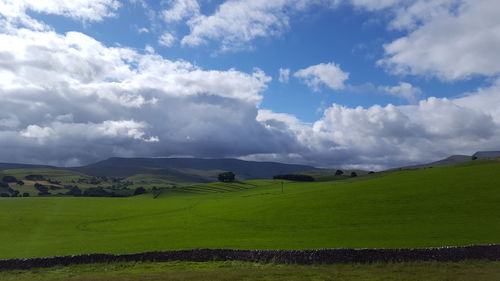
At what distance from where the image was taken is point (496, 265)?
2517cm

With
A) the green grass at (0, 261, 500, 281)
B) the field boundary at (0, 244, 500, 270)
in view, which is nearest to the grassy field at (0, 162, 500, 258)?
the field boundary at (0, 244, 500, 270)

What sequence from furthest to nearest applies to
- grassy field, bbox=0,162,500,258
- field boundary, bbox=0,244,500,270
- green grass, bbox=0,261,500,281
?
grassy field, bbox=0,162,500,258 → field boundary, bbox=0,244,500,270 → green grass, bbox=0,261,500,281

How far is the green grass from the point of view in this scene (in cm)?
2270

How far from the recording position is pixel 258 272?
24.5 m

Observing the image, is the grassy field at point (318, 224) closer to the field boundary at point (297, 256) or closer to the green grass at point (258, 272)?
the field boundary at point (297, 256)

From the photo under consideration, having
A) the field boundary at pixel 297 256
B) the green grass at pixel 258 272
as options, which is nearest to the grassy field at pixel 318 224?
the field boundary at pixel 297 256

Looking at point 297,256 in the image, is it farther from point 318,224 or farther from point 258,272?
point 318,224

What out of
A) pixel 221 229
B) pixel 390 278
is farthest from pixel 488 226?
pixel 221 229

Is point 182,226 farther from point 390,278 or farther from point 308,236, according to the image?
point 390,278

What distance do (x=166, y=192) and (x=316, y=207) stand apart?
322 feet

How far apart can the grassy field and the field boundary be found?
5277 millimetres

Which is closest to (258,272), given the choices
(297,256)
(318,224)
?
(297,256)

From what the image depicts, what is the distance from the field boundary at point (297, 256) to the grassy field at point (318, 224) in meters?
5.28

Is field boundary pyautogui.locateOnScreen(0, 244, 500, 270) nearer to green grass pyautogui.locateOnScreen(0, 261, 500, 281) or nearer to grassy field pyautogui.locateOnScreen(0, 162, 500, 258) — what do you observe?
Answer: green grass pyautogui.locateOnScreen(0, 261, 500, 281)
